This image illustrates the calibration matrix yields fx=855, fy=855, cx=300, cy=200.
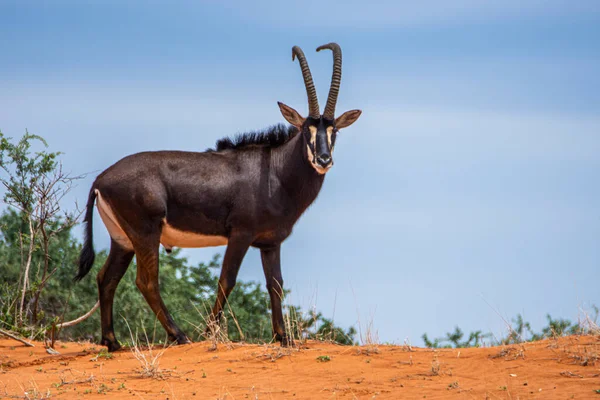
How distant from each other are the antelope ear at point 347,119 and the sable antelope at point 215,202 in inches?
0.7

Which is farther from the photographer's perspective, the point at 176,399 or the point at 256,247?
the point at 256,247

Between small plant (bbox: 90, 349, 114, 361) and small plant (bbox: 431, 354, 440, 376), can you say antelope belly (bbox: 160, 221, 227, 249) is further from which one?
small plant (bbox: 431, 354, 440, 376)

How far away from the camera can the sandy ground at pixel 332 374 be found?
9.01 meters

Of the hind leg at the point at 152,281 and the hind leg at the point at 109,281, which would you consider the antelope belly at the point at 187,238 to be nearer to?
the hind leg at the point at 152,281

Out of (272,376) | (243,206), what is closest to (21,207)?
(243,206)

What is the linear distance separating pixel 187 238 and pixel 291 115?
8.06 ft

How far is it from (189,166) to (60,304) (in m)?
10.3

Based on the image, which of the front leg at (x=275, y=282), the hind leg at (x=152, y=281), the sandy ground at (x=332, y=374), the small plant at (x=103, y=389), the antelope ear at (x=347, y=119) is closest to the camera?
the sandy ground at (x=332, y=374)

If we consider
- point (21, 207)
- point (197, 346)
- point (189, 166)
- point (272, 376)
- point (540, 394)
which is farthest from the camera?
point (21, 207)

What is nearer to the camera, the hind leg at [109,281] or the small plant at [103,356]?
the small plant at [103,356]

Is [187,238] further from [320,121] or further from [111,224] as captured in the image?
[320,121]

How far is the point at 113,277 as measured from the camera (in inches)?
516

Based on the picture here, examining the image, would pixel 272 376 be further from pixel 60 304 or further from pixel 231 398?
pixel 60 304

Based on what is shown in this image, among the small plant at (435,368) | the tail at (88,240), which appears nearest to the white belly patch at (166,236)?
the tail at (88,240)
